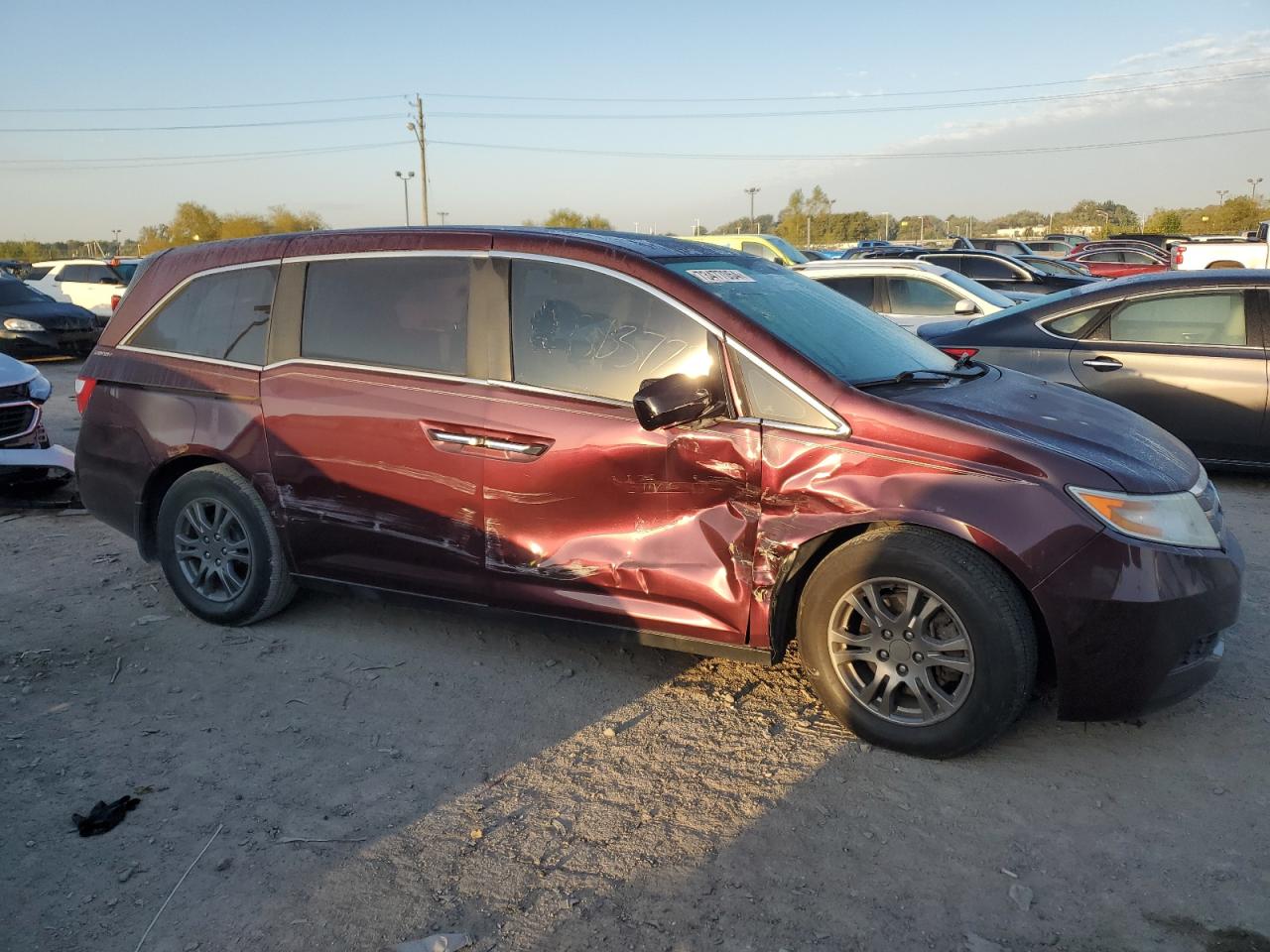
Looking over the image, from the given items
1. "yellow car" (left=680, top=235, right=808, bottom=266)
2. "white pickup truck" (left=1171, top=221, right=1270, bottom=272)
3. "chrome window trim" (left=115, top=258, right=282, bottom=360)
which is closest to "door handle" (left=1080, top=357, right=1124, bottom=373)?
"chrome window trim" (left=115, top=258, right=282, bottom=360)

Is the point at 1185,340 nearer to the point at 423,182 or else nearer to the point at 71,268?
the point at 71,268

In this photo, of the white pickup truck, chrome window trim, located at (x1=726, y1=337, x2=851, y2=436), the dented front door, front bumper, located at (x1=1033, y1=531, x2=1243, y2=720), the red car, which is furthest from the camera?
the red car

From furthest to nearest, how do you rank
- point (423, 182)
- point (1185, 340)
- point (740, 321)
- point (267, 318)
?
point (423, 182)
point (1185, 340)
point (267, 318)
point (740, 321)

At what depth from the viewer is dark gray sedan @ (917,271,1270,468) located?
6895 millimetres

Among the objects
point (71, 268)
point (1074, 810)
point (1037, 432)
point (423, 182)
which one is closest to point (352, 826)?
point (1074, 810)

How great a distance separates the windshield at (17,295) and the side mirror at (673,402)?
15.5 meters

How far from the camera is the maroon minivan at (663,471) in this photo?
3.22 meters

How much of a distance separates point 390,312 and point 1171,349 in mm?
5753

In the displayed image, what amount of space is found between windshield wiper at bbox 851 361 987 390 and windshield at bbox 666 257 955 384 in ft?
0.09

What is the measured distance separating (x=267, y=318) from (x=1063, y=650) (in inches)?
142

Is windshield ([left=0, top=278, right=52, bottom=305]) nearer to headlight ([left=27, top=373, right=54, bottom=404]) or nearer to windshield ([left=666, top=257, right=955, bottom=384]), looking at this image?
headlight ([left=27, top=373, right=54, bottom=404])

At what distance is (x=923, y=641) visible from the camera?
334 centimetres

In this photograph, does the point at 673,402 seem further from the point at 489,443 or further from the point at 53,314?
the point at 53,314

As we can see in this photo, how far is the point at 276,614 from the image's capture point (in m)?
4.84
